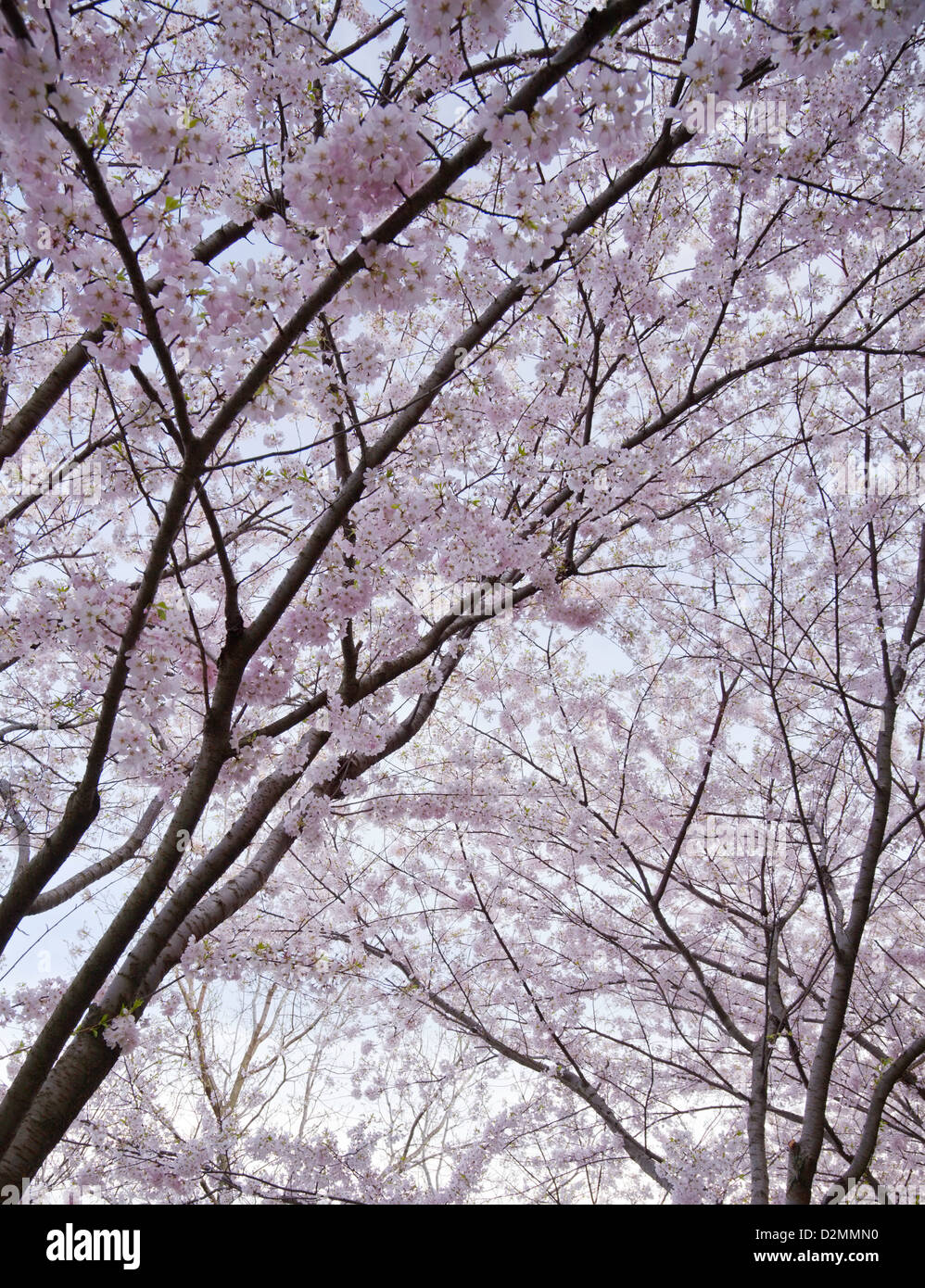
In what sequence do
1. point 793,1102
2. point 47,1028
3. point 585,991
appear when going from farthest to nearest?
point 793,1102 → point 585,991 → point 47,1028

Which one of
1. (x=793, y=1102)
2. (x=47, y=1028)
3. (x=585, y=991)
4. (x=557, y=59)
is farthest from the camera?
(x=793, y=1102)

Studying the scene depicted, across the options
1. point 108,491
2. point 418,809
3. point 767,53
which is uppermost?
point 767,53

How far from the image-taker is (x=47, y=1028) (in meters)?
2.73

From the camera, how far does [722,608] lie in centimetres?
563

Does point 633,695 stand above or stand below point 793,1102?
above

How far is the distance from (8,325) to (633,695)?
5.57m

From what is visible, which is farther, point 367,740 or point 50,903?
point 50,903

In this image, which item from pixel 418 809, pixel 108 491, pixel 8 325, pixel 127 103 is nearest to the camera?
pixel 127 103

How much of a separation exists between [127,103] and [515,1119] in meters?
7.16

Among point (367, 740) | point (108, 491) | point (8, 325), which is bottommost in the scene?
point (367, 740)

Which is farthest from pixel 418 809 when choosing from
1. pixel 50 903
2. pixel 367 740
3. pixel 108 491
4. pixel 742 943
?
pixel 742 943

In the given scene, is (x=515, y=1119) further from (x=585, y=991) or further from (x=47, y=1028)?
(x=47, y=1028)

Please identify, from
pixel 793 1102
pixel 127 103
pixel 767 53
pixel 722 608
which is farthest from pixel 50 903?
pixel 793 1102

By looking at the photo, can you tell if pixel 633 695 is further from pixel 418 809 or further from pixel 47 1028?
pixel 47 1028
